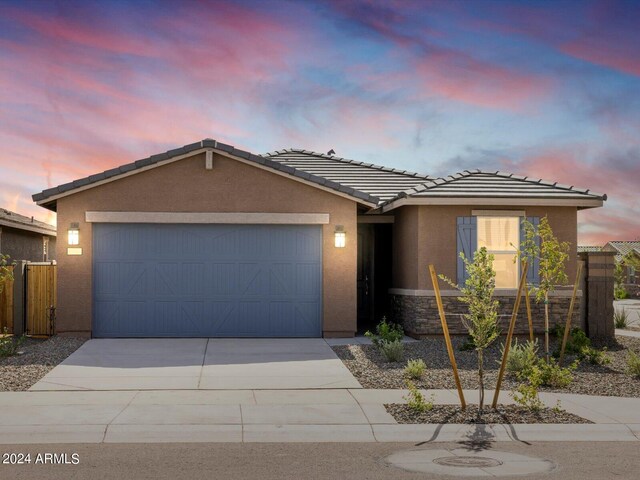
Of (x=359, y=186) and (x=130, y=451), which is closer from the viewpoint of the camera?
(x=130, y=451)

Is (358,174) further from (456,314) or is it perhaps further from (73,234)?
(73,234)

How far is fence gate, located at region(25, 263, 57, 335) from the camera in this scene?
18109 mm

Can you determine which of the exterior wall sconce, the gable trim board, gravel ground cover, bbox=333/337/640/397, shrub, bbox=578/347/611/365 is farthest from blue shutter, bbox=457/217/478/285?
shrub, bbox=578/347/611/365

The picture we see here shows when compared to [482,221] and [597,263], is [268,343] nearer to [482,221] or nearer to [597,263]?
[482,221]

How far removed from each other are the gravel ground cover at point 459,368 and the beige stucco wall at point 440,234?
1606 mm

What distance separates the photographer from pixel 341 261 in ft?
58.3

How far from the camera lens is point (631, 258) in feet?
166

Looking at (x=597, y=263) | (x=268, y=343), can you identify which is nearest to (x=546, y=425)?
(x=268, y=343)

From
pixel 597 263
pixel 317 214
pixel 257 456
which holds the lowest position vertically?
pixel 257 456

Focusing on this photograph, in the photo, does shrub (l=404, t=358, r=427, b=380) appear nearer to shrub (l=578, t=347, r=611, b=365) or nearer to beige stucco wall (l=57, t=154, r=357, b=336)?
shrub (l=578, t=347, r=611, b=365)

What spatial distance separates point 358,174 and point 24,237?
37.9 ft

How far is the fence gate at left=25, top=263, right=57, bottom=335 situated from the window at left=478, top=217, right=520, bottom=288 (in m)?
10.1

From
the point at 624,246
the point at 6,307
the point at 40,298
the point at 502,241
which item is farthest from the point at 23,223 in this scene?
the point at 624,246

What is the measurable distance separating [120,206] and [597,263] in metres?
11.1
